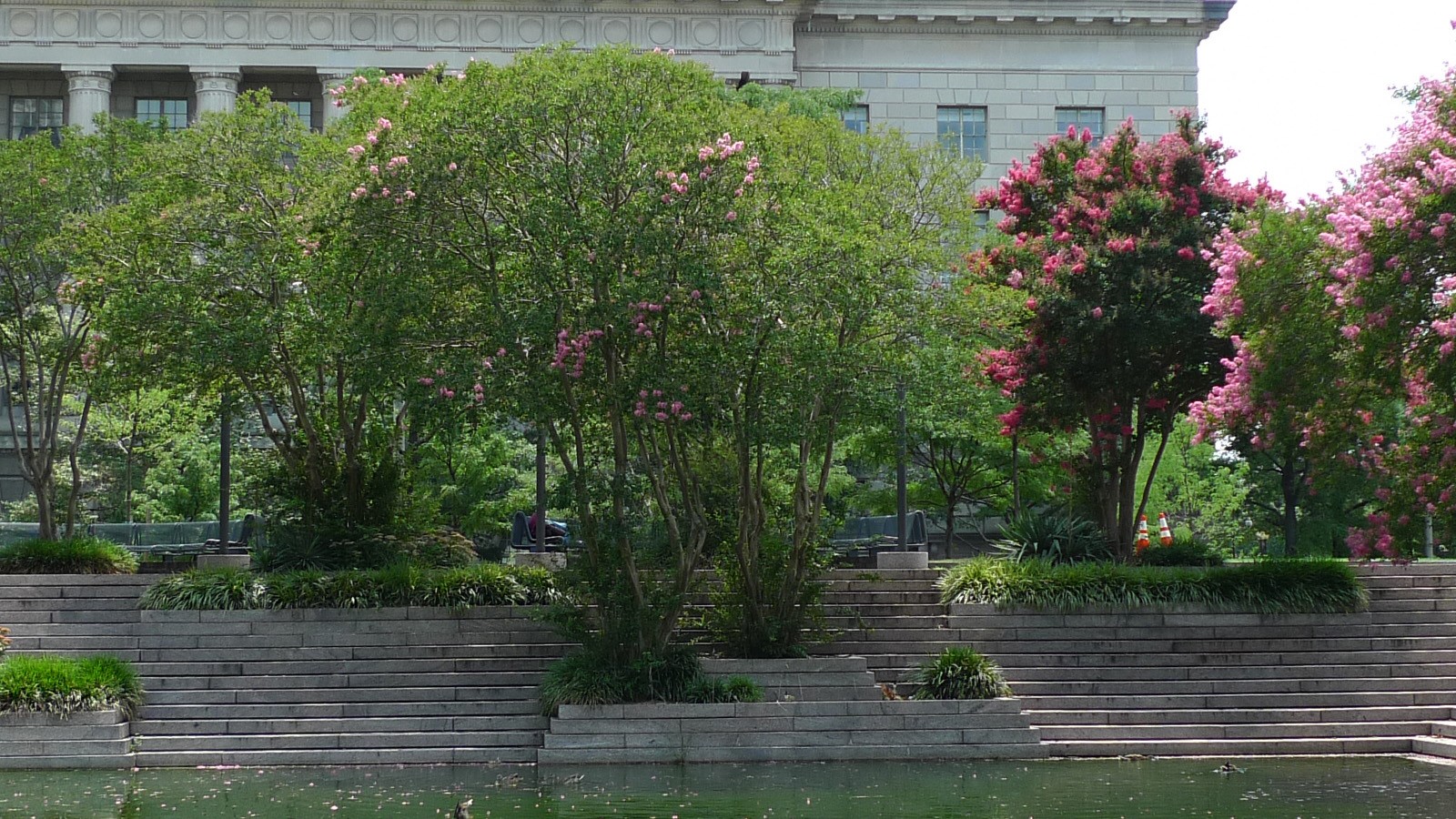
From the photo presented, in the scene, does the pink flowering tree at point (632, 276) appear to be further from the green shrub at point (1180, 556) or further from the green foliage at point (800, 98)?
the green foliage at point (800, 98)

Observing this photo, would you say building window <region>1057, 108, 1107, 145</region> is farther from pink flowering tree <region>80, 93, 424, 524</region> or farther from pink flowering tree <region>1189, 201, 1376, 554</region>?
pink flowering tree <region>1189, 201, 1376, 554</region>

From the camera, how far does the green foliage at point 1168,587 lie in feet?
74.1

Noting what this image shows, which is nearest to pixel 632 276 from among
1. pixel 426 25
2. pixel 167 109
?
pixel 426 25

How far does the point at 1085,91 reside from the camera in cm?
5297

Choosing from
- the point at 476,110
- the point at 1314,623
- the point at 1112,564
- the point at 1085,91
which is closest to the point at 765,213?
the point at 476,110

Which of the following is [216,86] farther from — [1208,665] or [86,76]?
[1208,665]

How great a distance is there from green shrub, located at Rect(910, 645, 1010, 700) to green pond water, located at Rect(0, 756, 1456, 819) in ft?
4.57

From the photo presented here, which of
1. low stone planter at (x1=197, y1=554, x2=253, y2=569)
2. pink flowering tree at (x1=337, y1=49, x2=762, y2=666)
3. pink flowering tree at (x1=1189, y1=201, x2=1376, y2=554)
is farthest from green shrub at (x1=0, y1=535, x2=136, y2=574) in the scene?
pink flowering tree at (x1=1189, y1=201, x2=1376, y2=554)

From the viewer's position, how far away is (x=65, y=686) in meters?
18.8

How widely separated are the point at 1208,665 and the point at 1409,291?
6790 mm

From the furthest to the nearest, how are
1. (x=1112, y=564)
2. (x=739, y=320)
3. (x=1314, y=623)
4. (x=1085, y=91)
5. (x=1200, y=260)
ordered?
1. (x=1085, y=91)
2. (x=1200, y=260)
3. (x=1112, y=564)
4. (x=1314, y=623)
5. (x=739, y=320)

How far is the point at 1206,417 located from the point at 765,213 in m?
6.74

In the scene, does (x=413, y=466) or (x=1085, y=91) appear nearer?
(x=413, y=466)

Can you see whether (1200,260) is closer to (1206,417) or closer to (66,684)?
(1206,417)
